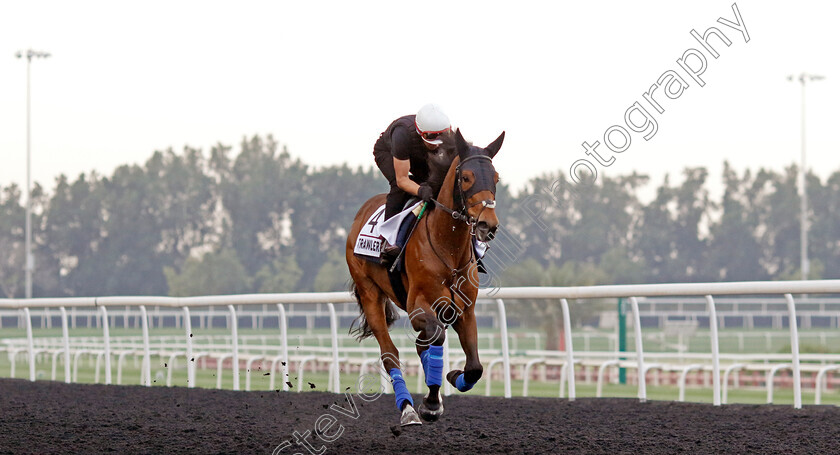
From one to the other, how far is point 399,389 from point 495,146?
1412mm

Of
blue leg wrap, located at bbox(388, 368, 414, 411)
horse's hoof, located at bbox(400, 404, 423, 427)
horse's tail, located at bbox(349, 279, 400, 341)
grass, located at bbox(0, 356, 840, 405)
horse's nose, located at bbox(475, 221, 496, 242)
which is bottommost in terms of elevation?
grass, located at bbox(0, 356, 840, 405)

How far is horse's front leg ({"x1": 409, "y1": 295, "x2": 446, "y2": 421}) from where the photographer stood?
5.17 metres

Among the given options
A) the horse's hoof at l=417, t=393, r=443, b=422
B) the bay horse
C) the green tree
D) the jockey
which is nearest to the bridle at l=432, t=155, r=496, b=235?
the bay horse

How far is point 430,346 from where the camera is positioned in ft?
17.7

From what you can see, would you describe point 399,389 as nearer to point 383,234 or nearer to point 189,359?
point 383,234

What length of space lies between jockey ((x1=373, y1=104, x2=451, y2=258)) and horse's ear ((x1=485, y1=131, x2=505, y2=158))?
0.44 m

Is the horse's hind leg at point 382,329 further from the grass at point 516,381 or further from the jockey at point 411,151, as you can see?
the grass at point 516,381

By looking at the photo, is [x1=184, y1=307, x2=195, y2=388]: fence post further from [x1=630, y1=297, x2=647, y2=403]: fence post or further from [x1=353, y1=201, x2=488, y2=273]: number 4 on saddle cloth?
[x1=630, y1=297, x2=647, y2=403]: fence post

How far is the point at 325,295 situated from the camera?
8.89 metres

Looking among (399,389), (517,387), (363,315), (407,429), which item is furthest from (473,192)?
(517,387)

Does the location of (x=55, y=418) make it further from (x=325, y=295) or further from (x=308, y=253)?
(x=308, y=253)

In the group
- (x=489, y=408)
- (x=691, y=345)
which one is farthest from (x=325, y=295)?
(x=691, y=345)

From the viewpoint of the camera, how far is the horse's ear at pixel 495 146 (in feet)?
16.5

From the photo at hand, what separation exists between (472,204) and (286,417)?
8.77ft
